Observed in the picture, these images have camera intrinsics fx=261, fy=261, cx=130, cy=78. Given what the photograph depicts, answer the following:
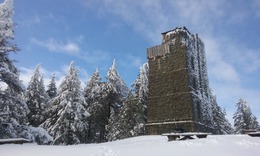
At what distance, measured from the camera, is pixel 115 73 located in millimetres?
38375

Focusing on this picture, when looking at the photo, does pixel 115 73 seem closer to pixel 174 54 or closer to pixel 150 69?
pixel 150 69

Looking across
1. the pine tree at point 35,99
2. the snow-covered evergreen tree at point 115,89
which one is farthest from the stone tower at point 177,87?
the pine tree at point 35,99

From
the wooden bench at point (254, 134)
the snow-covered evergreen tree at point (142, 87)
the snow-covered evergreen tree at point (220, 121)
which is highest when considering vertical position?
the snow-covered evergreen tree at point (142, 87)

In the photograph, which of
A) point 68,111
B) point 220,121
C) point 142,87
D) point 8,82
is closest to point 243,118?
point 220,121

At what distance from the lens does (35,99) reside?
3244 cm

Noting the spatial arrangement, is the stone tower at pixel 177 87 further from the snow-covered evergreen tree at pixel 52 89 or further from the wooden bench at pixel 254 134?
the snow-covered evergreen tree at pixel 52 89

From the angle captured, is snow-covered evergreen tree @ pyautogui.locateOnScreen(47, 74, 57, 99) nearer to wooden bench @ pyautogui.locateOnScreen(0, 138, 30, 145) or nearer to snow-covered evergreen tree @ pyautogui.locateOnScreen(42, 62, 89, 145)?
snow-covered evergreen tree @ pyautogui.locateOnScreen(42, 62, 89, 145)

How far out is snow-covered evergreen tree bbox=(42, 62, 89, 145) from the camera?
90.8 ft

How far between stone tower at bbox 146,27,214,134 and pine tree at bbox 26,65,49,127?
14620 millimetres

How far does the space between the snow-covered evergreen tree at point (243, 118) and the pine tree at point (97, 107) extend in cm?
2364

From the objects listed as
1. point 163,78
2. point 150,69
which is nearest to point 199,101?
point 163,78

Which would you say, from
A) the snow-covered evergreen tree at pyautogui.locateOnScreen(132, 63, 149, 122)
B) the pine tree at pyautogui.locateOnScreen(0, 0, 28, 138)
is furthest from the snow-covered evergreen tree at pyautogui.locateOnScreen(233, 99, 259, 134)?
the pine tree at pyautogui.locateOnScreen(0, 0, 28, 138)

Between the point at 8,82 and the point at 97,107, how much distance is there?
76.0 feet

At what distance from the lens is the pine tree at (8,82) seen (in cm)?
1393
